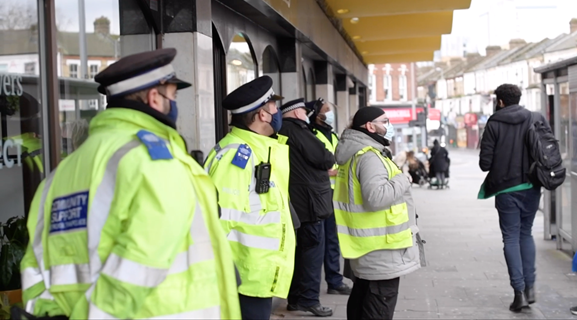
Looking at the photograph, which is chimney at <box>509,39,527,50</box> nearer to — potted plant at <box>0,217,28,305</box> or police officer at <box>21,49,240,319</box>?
potted plant at <box>0,217,28,305</box>

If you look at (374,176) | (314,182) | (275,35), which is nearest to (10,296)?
(374,176)

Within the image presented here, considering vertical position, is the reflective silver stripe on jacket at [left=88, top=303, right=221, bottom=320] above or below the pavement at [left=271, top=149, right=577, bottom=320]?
above

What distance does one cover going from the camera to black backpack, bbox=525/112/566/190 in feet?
20.5

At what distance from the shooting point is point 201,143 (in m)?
5.71

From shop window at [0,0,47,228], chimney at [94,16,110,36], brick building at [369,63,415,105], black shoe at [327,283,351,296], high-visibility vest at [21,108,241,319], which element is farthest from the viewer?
brick building at [369,63,415,105]

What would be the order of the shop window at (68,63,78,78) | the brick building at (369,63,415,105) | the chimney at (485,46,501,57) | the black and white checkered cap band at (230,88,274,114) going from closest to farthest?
1. the black and white checkered cap band at (230,88,274,114)
2. the shop window at (68,63,78,78)
3. the brick building at (369,63,415,105)
4. the chimney at (485,46,501,57)

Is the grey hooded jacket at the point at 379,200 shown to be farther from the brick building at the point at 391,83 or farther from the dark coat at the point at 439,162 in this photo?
the brick building at the point at 391,83

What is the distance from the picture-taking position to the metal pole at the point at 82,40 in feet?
15.4

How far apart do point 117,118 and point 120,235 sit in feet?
1.38

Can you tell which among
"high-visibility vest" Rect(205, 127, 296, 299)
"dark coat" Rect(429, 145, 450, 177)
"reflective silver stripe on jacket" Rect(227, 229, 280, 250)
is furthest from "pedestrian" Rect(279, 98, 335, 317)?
"dark coat" Rect(429, 145, 450, 177)

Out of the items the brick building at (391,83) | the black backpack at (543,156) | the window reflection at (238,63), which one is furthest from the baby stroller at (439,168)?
the brick building at (391,83)

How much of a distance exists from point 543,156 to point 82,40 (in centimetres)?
382

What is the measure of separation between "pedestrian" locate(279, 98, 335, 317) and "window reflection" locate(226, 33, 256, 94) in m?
1.33

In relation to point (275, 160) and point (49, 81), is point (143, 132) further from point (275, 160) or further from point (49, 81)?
point (49, 81)
